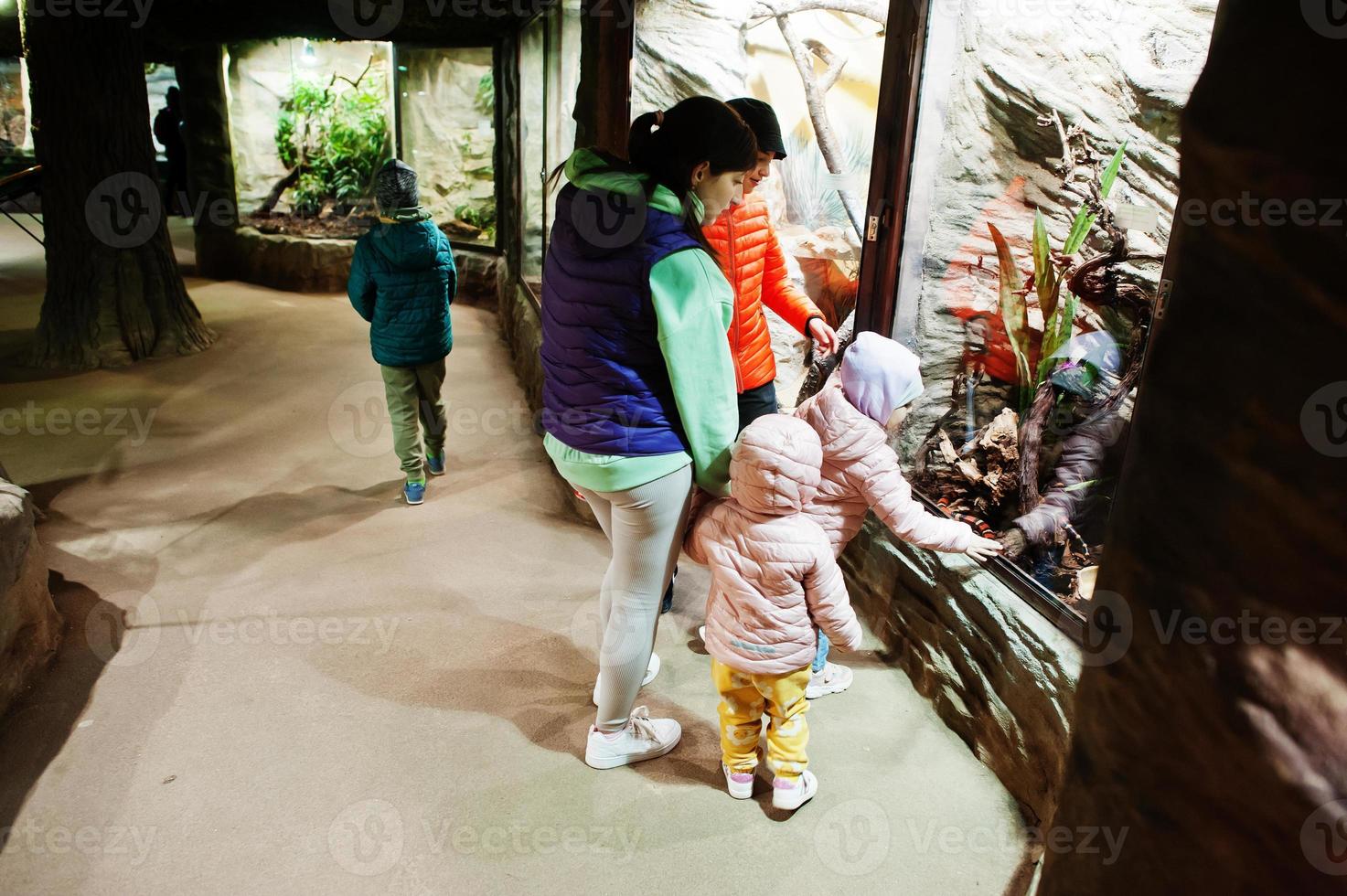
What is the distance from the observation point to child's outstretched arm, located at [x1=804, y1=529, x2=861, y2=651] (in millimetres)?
2066

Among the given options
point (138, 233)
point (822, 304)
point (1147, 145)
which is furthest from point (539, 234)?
point (1147, 145)

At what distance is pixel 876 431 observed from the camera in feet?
7.22

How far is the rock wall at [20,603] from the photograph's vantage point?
259 cm

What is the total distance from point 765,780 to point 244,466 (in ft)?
11.2

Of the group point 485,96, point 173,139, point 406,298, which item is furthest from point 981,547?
point 173,139

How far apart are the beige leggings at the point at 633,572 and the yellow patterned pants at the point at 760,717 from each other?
0.23m

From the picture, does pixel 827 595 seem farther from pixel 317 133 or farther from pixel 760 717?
pixel 317 133

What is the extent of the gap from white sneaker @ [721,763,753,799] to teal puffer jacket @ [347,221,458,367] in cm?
250

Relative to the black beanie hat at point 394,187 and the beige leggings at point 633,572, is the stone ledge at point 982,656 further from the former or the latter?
the black beanie hat at point 394,187

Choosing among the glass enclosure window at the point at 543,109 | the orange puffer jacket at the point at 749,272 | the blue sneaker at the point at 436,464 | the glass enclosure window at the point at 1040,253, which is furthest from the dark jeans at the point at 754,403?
the glass enclosure window at the point at 543,109

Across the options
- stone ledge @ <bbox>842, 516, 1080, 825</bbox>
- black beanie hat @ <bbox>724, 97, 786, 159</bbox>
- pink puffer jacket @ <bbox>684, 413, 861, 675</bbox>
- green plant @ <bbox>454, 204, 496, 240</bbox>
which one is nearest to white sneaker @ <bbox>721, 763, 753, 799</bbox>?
pink puffer jacket @ <bbox>684, 413, 861, 675</bbox>

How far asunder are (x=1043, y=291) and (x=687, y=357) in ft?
4.25

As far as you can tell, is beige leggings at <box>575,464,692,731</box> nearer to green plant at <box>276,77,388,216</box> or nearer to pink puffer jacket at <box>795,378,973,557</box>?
pink puffer jacket at <box>795,378,973,557</box>

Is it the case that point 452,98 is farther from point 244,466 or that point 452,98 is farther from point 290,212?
point 244,466
